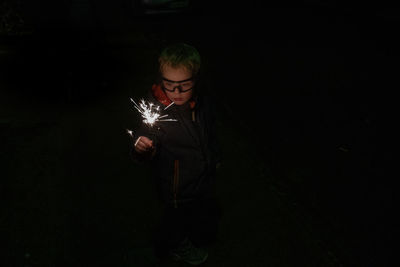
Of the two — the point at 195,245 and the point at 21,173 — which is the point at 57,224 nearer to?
the point at 21,173

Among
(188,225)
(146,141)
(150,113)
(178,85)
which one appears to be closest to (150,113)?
(150,113)

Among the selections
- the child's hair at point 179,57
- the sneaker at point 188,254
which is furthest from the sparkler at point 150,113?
the sneaker at point 188,254

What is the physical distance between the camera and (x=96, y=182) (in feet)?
13.7

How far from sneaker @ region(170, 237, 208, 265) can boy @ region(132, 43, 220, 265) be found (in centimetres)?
8

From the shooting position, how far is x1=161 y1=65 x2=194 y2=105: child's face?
2.26m

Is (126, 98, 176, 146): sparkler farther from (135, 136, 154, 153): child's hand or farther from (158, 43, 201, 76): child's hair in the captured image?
(158, 43, 201, 76): child's hair

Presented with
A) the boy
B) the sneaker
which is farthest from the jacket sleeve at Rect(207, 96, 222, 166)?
the sneaker

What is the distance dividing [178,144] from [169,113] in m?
0.25

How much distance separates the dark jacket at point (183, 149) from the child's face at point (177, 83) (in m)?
0.05

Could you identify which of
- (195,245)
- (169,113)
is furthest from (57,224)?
(169,113)

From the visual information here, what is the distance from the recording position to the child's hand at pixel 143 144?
2188 millimetres

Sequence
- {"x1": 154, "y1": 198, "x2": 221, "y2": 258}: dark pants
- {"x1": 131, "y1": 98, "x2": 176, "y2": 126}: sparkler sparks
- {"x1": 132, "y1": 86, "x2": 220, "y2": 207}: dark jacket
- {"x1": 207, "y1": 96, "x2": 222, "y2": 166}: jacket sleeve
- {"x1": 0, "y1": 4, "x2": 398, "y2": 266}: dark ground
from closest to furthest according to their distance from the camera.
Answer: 1. {"x1": 131, "y1": 98, "x2": 176, "y2": 126}: sparkler sparks
2. {"x1": 132, "y1": 86, "x2": 220, "y2": 207}: dark jacket
3. {"x1": 207, "y1": 96, "x2": 222, "y2": 166}: jacket sleeve
4. {"x1": 154, "y1": 198, "x2": 221, "y2": 258}: dark pants
5. {"x1": 0, "y1": 4, "x2": 398, "y2": 266}: dark ground

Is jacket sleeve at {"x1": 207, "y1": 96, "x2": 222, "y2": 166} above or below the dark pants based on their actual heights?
above

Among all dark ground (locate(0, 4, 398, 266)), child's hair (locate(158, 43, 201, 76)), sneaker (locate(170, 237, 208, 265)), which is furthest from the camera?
dark ground (locate(0, 4, 398, 266))
